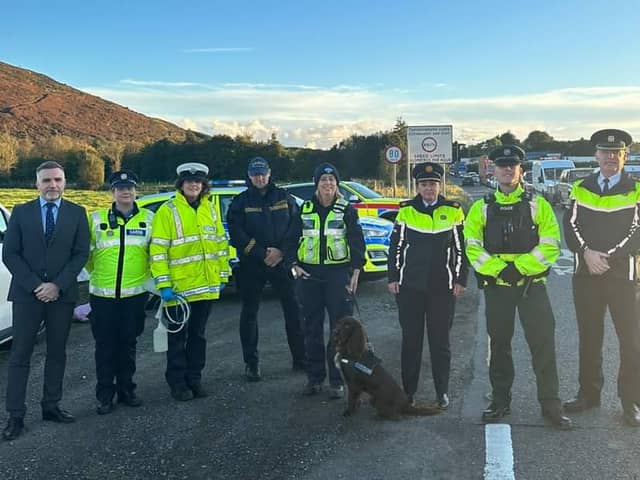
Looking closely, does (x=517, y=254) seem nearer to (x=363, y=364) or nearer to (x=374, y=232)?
(x=363, y=364)

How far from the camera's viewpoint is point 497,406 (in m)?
4.60

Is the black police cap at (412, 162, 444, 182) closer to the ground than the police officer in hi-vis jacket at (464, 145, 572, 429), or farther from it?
farther from it

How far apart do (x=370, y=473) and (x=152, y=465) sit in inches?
56.2

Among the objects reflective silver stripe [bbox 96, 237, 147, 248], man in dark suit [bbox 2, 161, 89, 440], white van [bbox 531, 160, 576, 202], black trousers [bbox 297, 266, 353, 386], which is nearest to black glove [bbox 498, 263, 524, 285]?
black trousers [bbox 297, 266, 353, 386]

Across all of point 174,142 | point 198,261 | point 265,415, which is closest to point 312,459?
point 265,415

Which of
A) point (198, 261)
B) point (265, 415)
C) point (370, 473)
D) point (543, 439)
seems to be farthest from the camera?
point (198, 261)

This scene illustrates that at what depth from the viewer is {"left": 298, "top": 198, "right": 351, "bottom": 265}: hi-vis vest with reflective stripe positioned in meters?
5.25

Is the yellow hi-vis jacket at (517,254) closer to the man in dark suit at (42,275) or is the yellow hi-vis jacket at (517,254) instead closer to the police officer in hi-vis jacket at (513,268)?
the police officer in hi-vis jacket at (513,268)

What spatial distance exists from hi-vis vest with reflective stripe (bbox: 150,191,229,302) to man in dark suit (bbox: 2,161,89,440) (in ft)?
1.91

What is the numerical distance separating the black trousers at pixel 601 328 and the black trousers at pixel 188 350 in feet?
10.0

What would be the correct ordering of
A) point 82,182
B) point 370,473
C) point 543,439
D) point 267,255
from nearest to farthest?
point 370,473 → point 543,439 → point 267,255 → point 82,182

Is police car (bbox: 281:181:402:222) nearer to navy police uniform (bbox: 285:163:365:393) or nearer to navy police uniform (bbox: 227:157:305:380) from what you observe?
navy police uniform (bbox: 227:157:305:380)

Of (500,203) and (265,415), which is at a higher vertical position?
(500,203)

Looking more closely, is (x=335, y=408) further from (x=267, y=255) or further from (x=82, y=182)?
(x=82, y=182)
